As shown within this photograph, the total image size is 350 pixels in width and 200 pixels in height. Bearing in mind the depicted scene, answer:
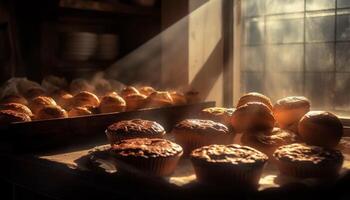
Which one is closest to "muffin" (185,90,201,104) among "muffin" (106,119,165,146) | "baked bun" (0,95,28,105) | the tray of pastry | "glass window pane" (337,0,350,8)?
the tray of pastry

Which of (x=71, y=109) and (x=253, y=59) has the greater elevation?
(x=253, y=59)

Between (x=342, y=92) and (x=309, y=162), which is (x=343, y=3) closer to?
(x=342, y=92)

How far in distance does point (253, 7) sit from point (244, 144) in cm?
153

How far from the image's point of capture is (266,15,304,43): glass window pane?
2.57 m

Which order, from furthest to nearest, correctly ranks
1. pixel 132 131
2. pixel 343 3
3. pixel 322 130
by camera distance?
pixel 343 3
pixel 132 131
pixel 322 130

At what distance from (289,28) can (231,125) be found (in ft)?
4.19

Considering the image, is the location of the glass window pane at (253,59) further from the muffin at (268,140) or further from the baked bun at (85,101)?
the muffin at (268,140)

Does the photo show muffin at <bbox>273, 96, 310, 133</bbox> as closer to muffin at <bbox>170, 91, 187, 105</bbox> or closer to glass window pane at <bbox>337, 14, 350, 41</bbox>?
muffin at <bbox>170, 91, 187, 105</bbox>

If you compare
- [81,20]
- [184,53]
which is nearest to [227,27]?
[184,53]

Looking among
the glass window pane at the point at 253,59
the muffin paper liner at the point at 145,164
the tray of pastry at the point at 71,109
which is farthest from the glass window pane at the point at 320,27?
the muffin paper liner at the point at 145,164

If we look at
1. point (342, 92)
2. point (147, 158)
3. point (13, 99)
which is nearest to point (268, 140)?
point (147, 158)

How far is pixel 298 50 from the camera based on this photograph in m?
2.58

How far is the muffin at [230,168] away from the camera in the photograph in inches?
43.5

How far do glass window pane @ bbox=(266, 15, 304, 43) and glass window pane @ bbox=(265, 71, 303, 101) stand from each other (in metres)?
0.21
